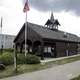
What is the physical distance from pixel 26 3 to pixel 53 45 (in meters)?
14.9

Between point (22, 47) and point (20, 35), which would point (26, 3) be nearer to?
point (20, 35)

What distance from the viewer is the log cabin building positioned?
3228cm

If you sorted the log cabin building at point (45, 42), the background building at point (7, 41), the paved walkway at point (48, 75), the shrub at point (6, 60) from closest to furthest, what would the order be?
the paved walkway at point (48, 75), the shrub at point (6, 60), the log cabin building at point (45, 42), the background building at point (7, 41)

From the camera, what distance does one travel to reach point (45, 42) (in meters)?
33.1

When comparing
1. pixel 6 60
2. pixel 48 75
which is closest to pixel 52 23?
pixel 6 60

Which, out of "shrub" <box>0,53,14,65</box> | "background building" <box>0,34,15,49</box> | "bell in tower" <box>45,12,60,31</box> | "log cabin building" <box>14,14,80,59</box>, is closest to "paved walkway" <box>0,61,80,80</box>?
"shrub" <box>0,53,14,65</box>

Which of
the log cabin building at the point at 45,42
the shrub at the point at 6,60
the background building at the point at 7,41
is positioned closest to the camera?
the shrub at the point at 6,60

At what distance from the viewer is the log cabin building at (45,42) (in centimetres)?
3228

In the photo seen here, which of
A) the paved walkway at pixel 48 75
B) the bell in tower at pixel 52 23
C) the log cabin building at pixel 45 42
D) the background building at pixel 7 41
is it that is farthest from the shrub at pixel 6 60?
the background building at pixel 7 41

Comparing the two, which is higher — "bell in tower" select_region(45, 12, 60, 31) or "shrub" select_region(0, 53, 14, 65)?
"bell in tower" select_region(45, 12, 60, 31)

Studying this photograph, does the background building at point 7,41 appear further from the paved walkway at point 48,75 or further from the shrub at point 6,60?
the paved walkway at point 48,75

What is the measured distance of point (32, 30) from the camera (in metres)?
33.2

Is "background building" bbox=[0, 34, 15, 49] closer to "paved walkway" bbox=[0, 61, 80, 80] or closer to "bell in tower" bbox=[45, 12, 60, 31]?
"bell in tower" bbox=[45, 12, 60, 31]

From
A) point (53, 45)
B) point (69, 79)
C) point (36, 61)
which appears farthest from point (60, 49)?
point (69, 79)
